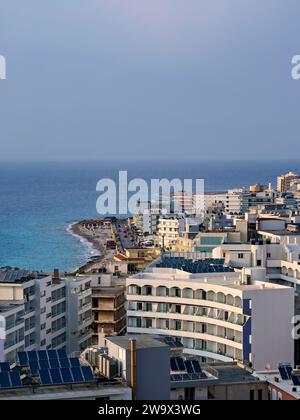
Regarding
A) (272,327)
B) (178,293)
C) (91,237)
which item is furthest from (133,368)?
(91,237)

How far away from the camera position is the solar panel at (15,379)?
280 inches

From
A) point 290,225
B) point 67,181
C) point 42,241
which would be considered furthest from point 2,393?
point 67,181

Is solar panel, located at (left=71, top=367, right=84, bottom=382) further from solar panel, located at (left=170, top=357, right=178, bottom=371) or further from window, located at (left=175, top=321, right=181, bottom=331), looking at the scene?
window, located at (left=175, top=321, right=181, bottom=331)

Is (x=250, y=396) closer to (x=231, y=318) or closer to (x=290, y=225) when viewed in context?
(x=231, y=318)

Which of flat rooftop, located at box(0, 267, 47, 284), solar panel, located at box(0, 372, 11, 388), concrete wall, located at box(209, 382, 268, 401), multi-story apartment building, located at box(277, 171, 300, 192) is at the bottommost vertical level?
concrete wall, located at box(209, 382, 268, 401)

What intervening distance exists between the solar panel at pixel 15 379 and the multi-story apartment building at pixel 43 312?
518 cm

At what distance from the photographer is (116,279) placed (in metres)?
19.2

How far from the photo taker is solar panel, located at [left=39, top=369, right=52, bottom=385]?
7.18 meters

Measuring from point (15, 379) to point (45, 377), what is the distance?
0.23 m

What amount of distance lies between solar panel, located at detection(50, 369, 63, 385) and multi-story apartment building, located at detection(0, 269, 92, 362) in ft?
16.8

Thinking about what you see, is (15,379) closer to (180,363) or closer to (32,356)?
(32,356)

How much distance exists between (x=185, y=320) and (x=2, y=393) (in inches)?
298

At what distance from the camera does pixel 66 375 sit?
725 centimetres

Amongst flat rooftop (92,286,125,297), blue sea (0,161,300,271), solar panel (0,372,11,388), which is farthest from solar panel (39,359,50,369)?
blue sea (0,161,300,271)
